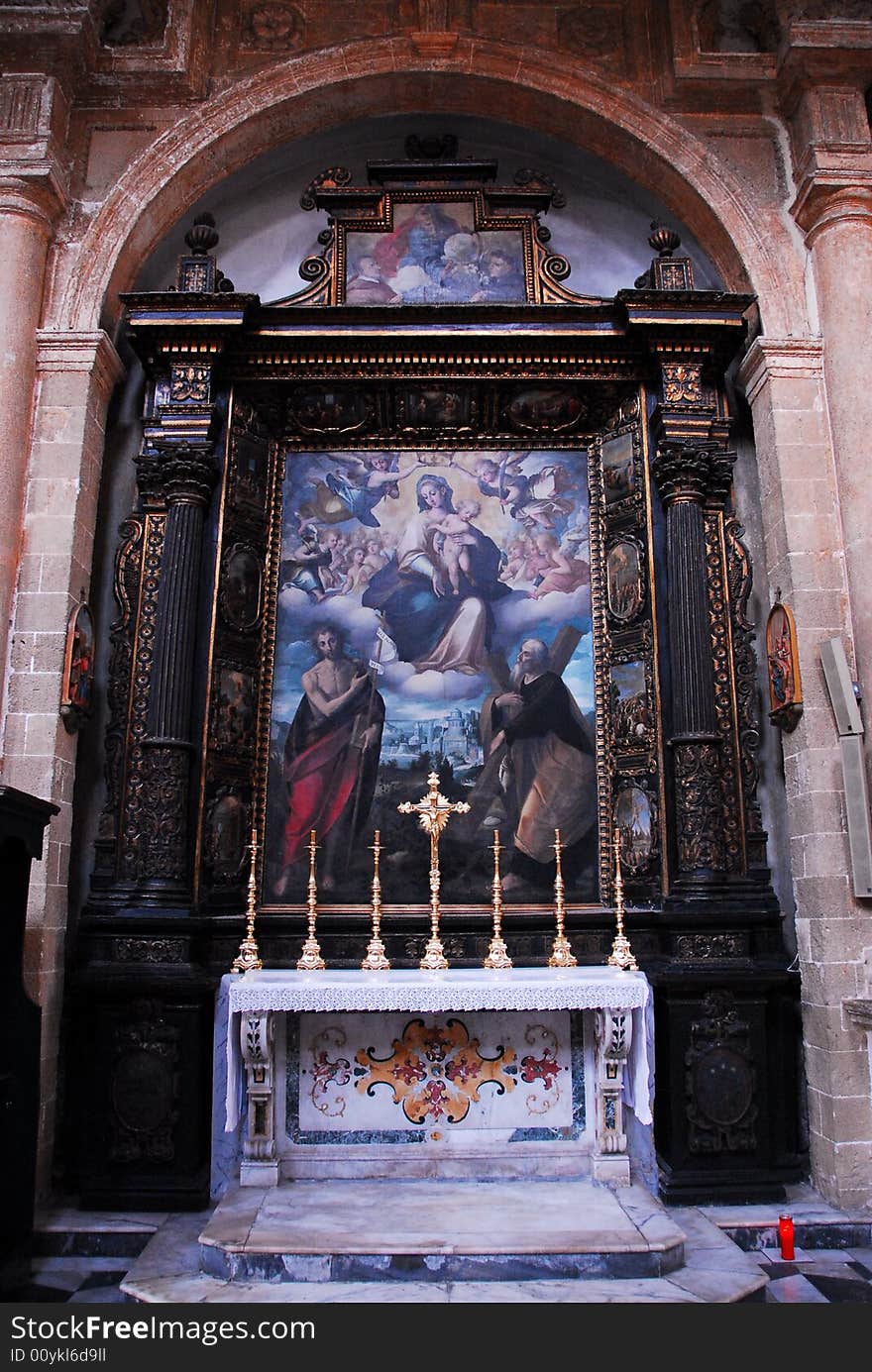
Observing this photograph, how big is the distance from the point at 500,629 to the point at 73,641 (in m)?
2.73

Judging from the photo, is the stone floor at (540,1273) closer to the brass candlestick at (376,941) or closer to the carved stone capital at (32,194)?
the brass candlestick at (376,941)

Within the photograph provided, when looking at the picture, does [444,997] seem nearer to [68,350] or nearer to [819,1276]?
[819,1276]

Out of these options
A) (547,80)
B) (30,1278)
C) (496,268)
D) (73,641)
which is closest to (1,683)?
(73,641)

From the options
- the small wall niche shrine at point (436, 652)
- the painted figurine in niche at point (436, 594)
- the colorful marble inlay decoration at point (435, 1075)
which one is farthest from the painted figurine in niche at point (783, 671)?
the colorful marble inlay decoration at point (435, 1075)

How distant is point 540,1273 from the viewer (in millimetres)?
4602

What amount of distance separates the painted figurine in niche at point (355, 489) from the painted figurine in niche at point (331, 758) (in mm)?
826

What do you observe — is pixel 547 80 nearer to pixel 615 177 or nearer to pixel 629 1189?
pixel 615 177

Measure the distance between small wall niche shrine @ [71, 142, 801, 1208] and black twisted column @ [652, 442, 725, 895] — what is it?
0.02 meters

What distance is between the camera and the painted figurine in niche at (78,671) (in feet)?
20.3

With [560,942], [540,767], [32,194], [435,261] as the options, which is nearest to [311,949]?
[560,942]

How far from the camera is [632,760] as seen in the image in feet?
21.9

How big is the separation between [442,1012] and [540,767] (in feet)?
5.75

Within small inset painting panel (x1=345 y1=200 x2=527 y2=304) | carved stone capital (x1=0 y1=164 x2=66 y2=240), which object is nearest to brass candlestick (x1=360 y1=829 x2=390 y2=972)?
small inset painting panel (x1=345 y1=200 x2=527 y2=304)

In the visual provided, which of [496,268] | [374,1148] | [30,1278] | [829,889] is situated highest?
[496,268]
